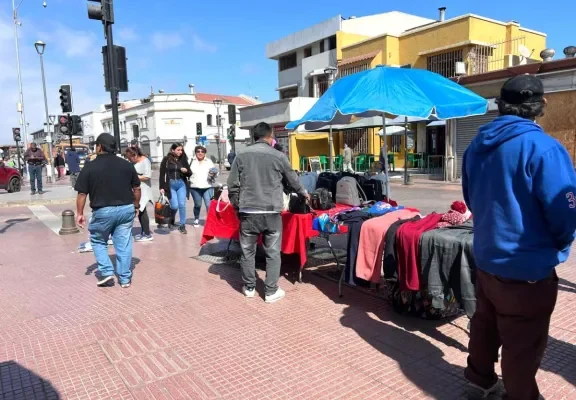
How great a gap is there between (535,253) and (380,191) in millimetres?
3907

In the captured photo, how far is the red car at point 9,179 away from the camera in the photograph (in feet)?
57.6

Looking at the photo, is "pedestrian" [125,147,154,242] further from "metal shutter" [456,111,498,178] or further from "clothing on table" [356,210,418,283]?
"metal shutter" [456,111,498,178]

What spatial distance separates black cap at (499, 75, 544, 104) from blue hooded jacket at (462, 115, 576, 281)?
0.38ft

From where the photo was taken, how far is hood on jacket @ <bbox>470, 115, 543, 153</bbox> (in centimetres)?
222

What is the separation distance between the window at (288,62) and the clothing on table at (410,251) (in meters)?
32.7

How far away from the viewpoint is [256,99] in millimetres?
72062

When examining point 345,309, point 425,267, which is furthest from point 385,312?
point 425,267

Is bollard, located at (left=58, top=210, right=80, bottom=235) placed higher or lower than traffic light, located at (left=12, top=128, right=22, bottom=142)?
lower

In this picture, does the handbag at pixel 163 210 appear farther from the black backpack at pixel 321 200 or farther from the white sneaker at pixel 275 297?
the white sneaker at pixel 275 297

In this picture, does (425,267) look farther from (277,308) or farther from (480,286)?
(277,308)

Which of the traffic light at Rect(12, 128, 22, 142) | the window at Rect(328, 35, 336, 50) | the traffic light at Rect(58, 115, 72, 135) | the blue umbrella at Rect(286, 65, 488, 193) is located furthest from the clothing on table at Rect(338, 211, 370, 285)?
the traffic light at Rect(12, 128, 22, 142)

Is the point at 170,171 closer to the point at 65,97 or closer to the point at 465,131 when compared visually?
the point at 65,97

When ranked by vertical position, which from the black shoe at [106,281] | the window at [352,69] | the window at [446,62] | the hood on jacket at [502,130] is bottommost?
the black shoe at [106,281]

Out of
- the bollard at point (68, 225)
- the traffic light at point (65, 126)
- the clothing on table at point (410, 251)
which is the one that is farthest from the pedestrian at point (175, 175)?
the traffic light at point (65, 126)
